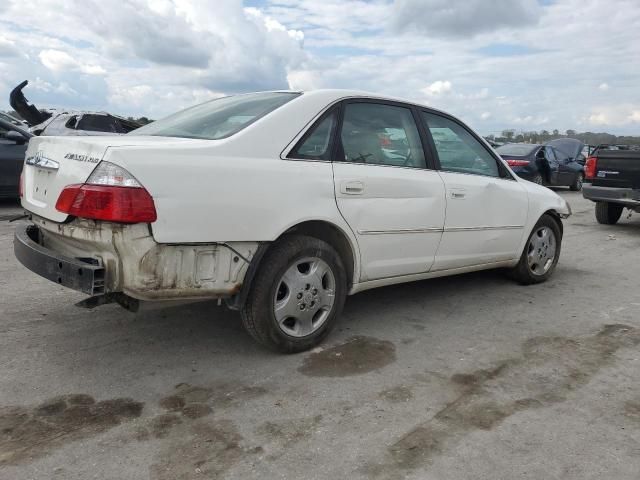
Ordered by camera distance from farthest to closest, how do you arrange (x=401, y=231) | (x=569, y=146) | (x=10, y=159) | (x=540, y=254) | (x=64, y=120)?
(x=569, y=146), (x=64, y=120), (x=10, y=159), (x=540, y=254), (x=401, y=231)

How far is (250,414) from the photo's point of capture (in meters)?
2.84

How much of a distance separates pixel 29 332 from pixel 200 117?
1864 millimetres

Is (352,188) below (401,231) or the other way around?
the other way around

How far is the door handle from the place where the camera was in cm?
358

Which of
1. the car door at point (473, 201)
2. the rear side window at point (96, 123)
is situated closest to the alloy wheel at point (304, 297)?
the car door at point (473, 201)

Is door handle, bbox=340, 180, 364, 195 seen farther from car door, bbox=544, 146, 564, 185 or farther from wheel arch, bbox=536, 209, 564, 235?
car door, bbox=544, 146, 564, 185

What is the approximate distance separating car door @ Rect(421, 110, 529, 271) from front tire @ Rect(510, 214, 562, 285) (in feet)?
0.85

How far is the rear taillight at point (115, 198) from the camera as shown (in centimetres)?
276

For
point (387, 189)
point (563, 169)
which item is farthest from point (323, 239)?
point (563, 169)

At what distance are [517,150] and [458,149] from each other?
11.3m

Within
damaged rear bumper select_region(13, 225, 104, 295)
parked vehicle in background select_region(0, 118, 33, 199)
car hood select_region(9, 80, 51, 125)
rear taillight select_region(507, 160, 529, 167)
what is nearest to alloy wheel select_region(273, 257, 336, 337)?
damaged rear bumper select_region(13, 225, 104, 295)

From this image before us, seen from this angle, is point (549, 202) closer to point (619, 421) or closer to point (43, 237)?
point (619, 421)

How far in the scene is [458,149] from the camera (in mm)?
4617

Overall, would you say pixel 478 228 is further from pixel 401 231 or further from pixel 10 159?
pixel 10 159
